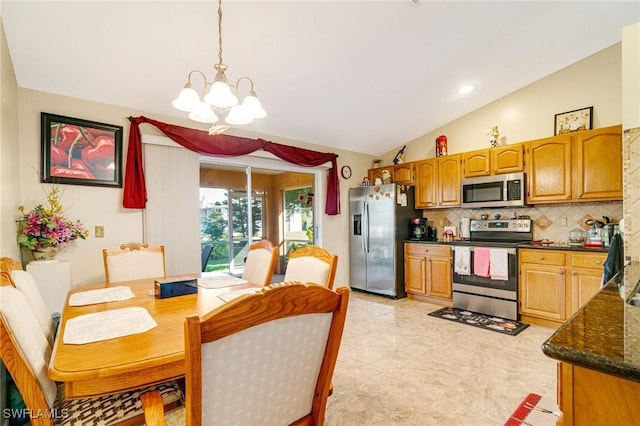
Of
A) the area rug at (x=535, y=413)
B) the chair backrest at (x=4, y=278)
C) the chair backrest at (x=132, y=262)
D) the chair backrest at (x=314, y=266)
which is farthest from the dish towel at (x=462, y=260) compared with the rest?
the chair backrest at (x=4, y=278)

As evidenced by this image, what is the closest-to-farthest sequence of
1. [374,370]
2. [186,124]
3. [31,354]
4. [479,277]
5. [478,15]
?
1. [31,354]
2. [374,370]
3. [478,15]
4. [186,124]
5. [479,277]

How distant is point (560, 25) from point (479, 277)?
2798 millimetres

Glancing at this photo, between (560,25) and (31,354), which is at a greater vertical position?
(560,25)

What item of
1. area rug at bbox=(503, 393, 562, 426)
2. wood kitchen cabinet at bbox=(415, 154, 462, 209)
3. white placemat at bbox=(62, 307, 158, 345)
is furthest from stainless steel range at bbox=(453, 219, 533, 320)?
white placemat at bbox=(62, 307, 158, 345)

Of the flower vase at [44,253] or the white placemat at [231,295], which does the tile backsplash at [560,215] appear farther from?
the flower vase at [44,253]

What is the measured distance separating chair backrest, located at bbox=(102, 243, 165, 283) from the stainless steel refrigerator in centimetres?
304

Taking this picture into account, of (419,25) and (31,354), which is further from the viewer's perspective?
(419,25)

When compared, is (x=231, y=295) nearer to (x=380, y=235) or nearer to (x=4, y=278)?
(x=4, y=278)

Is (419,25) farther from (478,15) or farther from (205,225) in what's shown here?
(205,225)

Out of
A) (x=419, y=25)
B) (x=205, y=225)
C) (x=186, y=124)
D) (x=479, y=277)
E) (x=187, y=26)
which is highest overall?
(x=419, y=25)

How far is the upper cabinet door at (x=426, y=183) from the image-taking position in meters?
4.50

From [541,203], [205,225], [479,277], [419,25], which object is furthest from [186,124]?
[541,203]

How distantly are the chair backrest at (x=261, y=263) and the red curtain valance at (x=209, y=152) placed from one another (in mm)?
1327

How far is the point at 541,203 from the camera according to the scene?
3.64 meters
